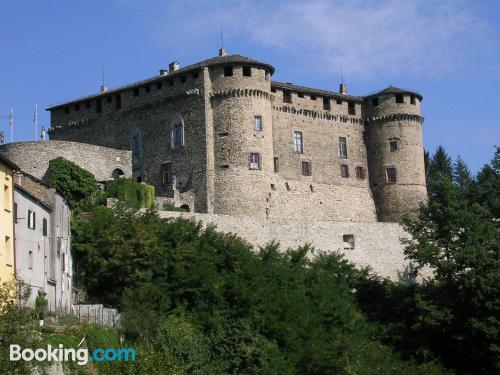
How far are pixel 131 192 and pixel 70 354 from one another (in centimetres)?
2184

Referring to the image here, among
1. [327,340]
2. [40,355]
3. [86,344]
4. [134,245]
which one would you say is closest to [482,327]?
[327,340]

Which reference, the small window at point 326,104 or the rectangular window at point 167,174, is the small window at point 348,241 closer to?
the rectangular window at point 167,174

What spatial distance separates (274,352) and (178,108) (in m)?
24.1

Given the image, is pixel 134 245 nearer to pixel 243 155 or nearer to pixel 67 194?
pixel 67 194

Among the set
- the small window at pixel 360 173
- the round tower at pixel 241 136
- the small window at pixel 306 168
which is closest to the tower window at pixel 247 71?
the round tower at pixel 241 136

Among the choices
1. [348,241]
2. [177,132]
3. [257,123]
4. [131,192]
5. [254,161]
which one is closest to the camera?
[131,192]

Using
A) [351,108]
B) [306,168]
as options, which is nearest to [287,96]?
[306,168]

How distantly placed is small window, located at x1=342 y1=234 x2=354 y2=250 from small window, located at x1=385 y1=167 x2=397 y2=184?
1116 centimetres

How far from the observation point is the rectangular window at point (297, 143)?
62.9 meters

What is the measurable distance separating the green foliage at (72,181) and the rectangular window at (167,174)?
614 cm

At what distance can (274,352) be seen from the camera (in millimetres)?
39594

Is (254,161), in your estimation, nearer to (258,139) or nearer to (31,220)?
(258,139)

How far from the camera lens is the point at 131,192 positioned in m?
52.8

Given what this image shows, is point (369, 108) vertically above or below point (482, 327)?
above
